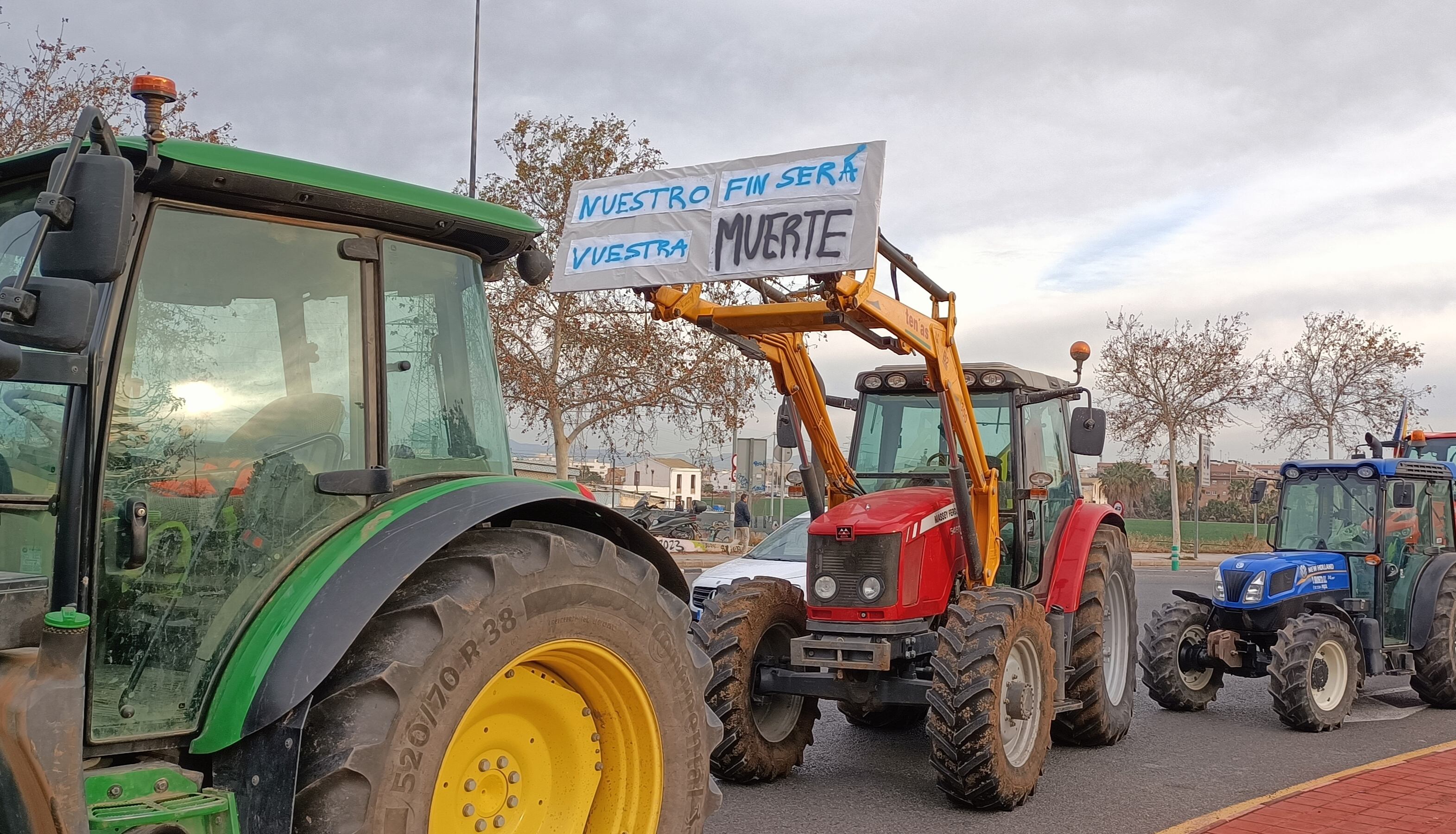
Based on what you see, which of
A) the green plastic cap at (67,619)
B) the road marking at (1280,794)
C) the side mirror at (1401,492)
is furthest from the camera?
the side mirror at (1401,492)

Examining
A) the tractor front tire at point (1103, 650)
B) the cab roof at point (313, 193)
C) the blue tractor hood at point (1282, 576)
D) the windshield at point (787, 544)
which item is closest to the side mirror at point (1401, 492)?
the blue tractor hood at point (1282, 576)

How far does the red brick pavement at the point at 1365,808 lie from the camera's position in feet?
19.0

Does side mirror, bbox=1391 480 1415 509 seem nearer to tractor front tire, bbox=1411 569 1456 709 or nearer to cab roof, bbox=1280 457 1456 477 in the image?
cab roof, bbox=1280 457 1456 477

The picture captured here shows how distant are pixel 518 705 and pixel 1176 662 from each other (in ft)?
24.0

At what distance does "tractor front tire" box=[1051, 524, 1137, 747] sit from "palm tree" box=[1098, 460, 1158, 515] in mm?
54693

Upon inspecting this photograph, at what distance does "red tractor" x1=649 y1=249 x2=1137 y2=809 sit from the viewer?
6.66 metres

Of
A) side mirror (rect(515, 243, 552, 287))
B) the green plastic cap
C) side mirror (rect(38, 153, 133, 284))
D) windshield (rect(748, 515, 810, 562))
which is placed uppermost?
side mirror (rect(515, 243, 552, 287))

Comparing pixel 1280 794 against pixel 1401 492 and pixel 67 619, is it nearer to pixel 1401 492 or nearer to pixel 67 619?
pixel 1401 492

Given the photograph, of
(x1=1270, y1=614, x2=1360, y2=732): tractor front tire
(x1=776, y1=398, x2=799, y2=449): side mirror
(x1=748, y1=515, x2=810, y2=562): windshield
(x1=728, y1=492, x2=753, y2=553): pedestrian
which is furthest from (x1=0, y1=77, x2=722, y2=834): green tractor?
(x1=728, y1=492, x2=753, y2=553): pedestrian

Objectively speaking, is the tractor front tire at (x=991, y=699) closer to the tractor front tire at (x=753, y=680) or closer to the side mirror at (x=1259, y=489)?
the tractor front tire at (x=753, y=680)

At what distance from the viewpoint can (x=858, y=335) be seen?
6672 mm

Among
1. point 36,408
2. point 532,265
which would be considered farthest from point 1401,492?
point 36,408

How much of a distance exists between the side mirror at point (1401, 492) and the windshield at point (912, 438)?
13.5ft

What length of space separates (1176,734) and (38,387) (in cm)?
801
